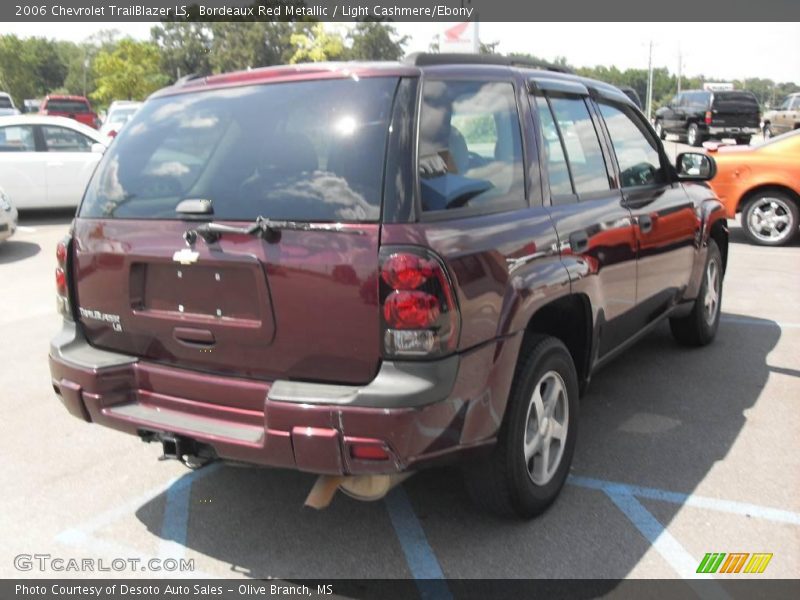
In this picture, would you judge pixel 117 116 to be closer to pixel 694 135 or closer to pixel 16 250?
pixel 16 250

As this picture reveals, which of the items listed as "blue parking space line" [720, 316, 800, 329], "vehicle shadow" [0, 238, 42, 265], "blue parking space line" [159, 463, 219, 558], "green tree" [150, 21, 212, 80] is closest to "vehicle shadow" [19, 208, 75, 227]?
"vehicle shadow" [0, 238, 42, 265]

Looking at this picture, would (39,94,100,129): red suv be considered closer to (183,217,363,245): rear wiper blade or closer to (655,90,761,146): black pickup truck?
(655,90,761,146): black pickup truck

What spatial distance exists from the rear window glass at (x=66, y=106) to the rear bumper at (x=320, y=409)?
3306 centimetres

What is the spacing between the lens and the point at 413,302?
2.60 m

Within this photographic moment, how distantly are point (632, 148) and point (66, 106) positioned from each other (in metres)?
32.9

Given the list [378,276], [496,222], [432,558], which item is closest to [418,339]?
[378,276]

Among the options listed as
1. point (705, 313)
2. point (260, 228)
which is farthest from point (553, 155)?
point (705, 313)

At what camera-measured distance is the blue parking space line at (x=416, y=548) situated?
2.91 meters

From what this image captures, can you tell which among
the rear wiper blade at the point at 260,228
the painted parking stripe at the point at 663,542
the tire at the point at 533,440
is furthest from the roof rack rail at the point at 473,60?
the painted parking stripe at the point at 663,542

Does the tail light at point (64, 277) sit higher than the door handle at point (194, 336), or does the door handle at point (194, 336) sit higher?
the tail light at point (64, 277)

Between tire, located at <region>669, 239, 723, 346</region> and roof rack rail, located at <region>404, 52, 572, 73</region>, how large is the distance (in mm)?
2275

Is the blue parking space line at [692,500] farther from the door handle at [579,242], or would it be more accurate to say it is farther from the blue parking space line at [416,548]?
the door handle at [579,242]

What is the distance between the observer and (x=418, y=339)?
2.62 meters

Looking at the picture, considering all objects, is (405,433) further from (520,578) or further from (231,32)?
(231,32)
